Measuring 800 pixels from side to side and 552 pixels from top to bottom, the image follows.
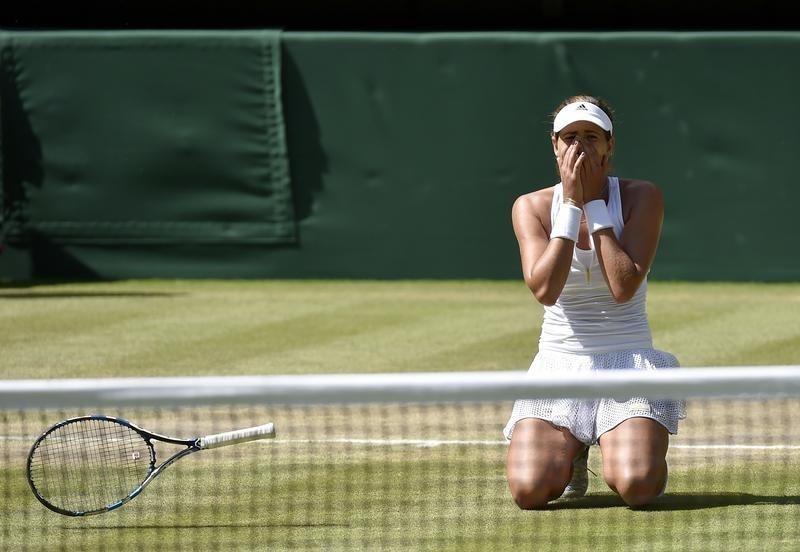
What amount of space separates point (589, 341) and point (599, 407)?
0.25m

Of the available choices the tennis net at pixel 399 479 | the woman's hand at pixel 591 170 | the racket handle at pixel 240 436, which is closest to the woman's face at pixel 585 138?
the woman's hand at pixel 591 170

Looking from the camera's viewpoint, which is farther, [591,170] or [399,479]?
[399,479]

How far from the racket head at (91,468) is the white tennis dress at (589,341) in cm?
143

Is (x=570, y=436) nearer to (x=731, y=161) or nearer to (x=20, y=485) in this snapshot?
(x=20, y=485)

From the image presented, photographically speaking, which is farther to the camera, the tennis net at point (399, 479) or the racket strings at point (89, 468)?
the racket strings at point (89, 468)

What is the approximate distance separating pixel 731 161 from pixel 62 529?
10153 mm

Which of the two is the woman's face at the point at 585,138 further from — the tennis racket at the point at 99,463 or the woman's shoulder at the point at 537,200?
the tennis racket at the point at 99,463

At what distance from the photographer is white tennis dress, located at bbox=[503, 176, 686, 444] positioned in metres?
5.59

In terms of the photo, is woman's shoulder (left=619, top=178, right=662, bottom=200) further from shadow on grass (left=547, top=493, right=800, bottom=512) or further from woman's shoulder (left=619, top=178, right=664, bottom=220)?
shadow on grass (left=547, top=493, right=800, bottom=512)

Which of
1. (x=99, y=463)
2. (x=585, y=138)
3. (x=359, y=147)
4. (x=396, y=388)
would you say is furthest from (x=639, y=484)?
(x=359, y=147)

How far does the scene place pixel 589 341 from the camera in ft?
18.6

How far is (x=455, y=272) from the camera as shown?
14.7m

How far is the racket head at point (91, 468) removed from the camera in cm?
552

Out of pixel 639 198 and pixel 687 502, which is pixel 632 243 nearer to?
pixel 639 198
